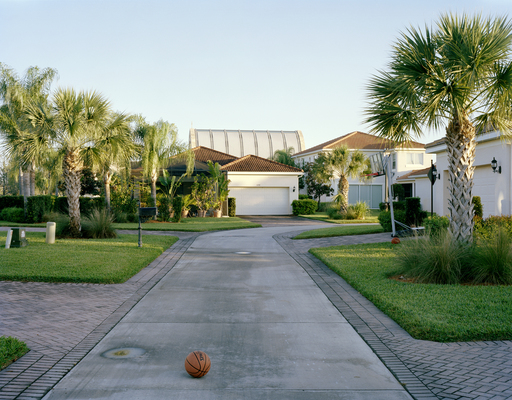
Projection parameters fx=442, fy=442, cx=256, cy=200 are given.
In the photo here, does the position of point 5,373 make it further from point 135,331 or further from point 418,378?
point 418,378

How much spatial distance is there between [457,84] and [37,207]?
21272 mm

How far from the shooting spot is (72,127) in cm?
1477

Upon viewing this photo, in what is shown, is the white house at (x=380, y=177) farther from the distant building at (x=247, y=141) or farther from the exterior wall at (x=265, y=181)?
the distant building at (x=247, y=141)

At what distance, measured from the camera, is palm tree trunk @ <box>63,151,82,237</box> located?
15453 millimetres

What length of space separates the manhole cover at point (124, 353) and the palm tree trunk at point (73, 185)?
1189 cm

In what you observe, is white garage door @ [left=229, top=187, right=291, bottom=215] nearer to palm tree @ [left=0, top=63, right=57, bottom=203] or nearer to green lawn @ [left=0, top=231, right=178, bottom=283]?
palm tree @ [left=0, top=63, right=57, bottom=203]

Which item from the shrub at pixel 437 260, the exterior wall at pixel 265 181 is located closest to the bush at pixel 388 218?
the shrub at pixel 437 260

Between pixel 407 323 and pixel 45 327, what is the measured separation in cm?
464

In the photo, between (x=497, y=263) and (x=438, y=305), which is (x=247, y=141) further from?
(x=438, y=305)

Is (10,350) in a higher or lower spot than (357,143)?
lower

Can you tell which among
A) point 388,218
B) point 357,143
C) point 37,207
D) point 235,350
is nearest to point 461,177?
point 235,350

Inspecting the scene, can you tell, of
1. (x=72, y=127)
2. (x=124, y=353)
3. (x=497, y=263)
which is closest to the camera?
(x=124, y=353)

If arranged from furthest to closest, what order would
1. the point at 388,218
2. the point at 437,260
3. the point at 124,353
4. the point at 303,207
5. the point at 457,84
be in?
the point at 303,207
the point at 388,218
the point at 457,84
the point at 437,260
the point at 124,353

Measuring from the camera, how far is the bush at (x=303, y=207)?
1316 inches
